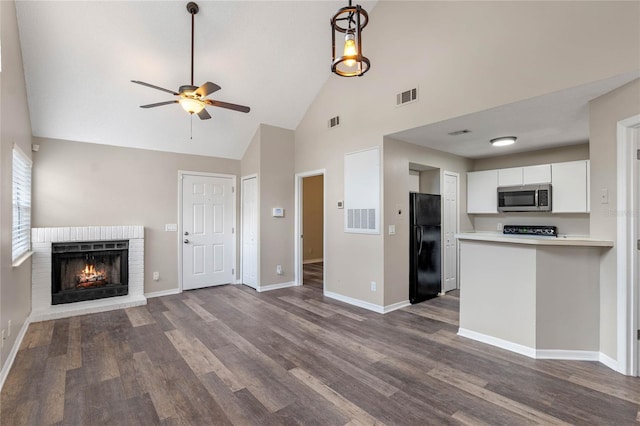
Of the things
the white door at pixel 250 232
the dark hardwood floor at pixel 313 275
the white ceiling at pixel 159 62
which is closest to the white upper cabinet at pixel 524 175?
the white ceiling at pixel 159 62

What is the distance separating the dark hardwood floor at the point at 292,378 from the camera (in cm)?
212

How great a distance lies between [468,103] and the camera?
3.29 meters

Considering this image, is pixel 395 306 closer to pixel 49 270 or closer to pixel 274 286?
pixel 274 286

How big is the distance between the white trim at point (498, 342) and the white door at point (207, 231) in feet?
14.0

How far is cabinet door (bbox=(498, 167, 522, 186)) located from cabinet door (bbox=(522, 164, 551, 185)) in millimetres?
72

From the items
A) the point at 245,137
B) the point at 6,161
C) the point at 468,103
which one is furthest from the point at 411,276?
the point at 6,161

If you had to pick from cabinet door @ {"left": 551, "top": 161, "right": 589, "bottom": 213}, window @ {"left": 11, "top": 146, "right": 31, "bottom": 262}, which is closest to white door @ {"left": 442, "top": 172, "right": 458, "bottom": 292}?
cabinet door @ {"left": 551, "top": 161, "right": 589, "bottom": 213}

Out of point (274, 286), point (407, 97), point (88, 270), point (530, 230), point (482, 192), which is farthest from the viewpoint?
point (274, 286)

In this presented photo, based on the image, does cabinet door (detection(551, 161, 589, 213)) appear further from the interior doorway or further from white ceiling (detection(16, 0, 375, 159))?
the interior doorway

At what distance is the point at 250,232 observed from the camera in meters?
5.82

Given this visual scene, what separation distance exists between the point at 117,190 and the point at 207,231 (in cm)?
159

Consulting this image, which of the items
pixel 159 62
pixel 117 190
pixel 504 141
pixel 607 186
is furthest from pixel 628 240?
pixel 117 190

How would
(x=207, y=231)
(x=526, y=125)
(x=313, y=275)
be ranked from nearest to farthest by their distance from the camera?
(x=526, y=125) → (x=207, y=231) → (x=313, y=275)

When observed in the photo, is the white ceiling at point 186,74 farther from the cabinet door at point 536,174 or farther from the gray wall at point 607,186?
the cabinet door at point 536,174
